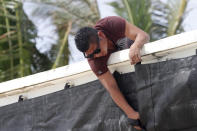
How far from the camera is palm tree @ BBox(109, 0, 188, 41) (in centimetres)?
898

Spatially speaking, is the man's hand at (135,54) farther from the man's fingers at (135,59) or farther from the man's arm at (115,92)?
the man's arm at (115,92)

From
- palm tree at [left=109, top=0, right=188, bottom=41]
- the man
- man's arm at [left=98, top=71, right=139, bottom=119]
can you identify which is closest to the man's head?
the man

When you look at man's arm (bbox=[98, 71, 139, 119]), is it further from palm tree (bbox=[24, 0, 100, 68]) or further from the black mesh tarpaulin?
palm tree (bbox=[24, 0, 100, 68])

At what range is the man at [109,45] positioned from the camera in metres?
3.17


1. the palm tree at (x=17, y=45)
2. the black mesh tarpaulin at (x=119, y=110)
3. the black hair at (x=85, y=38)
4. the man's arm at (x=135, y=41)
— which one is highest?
the palm tree at (x=17, y=45)

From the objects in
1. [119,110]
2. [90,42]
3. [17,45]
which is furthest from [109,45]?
[17,45]

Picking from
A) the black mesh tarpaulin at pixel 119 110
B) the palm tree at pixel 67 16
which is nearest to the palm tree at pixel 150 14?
the palm tree at pixel 67 16

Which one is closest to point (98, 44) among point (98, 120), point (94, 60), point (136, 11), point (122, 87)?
point (94, 60)

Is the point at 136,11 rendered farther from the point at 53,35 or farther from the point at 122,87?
the point at 122,87

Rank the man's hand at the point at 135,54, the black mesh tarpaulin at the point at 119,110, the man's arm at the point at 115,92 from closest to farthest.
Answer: the black mesh tarpaulin at the point at 119,110
the man's hand at the point at 135,54
the man's arm at the point at 115,92

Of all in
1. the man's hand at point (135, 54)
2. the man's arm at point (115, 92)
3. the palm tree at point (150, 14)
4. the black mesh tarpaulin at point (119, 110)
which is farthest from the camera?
the palm tree at point (150, 14)

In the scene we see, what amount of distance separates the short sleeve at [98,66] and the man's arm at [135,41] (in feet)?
0.88

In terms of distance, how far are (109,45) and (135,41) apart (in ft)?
0.98

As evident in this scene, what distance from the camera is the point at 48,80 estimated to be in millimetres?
3912
